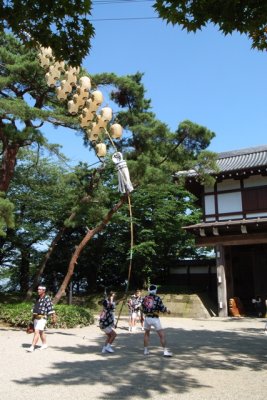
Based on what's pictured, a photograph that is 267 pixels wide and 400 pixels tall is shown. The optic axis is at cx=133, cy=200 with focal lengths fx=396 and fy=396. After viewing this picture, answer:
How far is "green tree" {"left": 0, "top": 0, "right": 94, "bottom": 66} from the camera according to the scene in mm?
4695

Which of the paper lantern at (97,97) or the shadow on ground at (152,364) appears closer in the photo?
the shadow on ground at (152,364)

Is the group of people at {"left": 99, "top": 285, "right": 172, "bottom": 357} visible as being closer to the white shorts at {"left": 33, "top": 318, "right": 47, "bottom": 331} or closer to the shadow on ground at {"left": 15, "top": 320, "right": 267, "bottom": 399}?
the shadow on ground at {"left": 15, "top": 320, "right": 267, "bottom": 399}

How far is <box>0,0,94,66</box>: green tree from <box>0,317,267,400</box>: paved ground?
479 cm

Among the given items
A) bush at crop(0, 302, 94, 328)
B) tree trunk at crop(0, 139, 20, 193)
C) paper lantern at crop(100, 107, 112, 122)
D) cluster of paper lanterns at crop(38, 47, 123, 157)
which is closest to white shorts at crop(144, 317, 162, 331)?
cluster of paper lanterns at crop(38, 47, 123, 157)

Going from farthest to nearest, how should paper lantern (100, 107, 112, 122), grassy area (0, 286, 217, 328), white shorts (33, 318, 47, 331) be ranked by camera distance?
1. grassy area (0, 286, 217, 328)
2. paper lantern (100, 107, 112, 122)
3. white shorts (33, 318, 47, 331)

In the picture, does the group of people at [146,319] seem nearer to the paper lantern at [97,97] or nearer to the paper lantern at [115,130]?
the paper lantern at [115,130]

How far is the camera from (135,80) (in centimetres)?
1666

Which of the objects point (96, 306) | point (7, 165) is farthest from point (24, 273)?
point (7, 165)

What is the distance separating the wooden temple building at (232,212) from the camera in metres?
19.3

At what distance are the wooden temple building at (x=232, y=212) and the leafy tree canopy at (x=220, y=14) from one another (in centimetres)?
1448

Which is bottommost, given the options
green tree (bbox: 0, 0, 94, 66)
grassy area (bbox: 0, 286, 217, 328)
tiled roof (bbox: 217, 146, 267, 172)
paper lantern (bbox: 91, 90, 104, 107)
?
grassy area (bbox: 0, 286, 217, 328)

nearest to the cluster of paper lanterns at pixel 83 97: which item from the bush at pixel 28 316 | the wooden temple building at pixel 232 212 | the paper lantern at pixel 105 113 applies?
the paper lantern at pixel 105 113

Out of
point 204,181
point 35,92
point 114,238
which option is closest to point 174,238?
point 114,238

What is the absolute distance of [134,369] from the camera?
24.8ft
